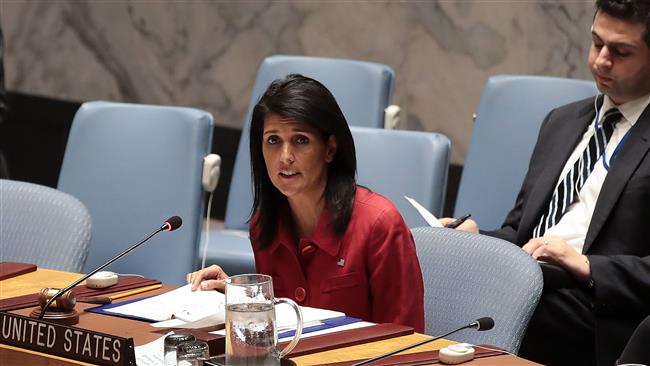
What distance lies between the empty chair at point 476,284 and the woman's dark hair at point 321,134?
220mm

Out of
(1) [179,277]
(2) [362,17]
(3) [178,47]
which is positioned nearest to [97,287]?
(1) [179,277]

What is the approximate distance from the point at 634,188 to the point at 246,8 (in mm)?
2999

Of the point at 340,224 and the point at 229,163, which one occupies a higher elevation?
the point at 340,224

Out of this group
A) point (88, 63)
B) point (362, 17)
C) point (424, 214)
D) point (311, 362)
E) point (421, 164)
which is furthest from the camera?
point (88, 63)

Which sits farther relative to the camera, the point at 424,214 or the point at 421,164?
the point at 421,164

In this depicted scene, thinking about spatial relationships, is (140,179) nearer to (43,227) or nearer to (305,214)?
(43,227)

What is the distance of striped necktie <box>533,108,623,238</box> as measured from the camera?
3416mm

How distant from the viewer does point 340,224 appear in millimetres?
2768

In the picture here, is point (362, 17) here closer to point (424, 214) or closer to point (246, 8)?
point (246, 8)

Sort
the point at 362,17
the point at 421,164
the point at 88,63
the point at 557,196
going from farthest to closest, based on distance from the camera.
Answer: the point at 88,63 < the point at 362,17 < the point at 421,164 < the point at 557,196

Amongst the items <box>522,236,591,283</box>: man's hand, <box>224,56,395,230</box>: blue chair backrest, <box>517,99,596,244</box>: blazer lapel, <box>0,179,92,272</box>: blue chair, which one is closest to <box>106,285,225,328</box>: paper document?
<box>0,179,92,272</box>: blue chair

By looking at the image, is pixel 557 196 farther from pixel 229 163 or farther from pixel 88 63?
pixel 88 63

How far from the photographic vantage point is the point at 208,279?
2646mm

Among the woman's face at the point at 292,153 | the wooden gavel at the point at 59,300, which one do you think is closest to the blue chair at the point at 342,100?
the woman's face at the point at 292,153
